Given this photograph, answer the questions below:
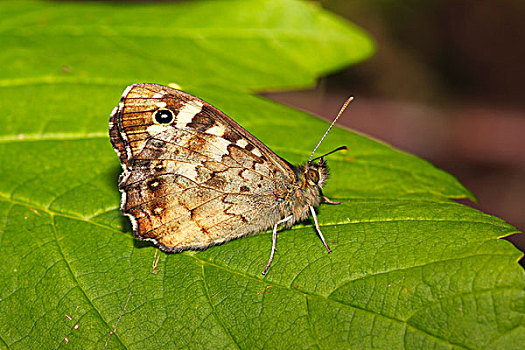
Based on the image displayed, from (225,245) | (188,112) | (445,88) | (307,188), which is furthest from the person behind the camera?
(445,88)

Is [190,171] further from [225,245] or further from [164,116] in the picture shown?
[225,245]

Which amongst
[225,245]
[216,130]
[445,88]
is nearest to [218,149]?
[216,130]

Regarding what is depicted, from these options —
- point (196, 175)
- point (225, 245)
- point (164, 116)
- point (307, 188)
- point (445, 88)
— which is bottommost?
point (445, 88)

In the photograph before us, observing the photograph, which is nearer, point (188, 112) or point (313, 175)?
point (188, 112)

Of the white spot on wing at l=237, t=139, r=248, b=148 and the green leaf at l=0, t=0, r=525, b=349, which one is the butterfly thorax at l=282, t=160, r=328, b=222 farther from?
the white spot on wing at l=237, t=139, r=248, b=148

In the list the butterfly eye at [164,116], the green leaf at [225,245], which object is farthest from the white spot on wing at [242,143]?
the green leaf at [225,245]

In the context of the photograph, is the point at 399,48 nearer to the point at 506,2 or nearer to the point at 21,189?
the point at 506,2

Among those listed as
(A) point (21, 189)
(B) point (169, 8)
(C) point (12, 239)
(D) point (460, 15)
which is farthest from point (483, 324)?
(D) point (460, 15)
